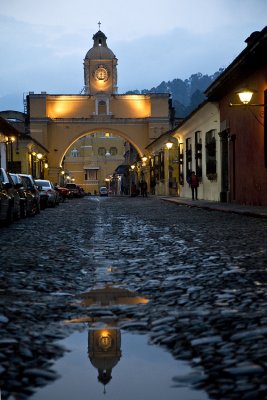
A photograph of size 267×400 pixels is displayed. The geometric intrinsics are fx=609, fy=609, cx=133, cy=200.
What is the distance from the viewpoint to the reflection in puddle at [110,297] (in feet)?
16.0

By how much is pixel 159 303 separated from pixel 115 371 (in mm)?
1823

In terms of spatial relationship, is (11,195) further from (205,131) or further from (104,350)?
(205,131)

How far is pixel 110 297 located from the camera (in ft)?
16.8

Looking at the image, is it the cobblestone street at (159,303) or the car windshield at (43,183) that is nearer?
the cobblestone street at (159,303)

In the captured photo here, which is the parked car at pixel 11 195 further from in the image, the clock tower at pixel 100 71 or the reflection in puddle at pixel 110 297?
the clock tower at pixel 100 71

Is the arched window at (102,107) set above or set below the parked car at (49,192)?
above

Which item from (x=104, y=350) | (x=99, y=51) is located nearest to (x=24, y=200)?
(x=104, y=350)

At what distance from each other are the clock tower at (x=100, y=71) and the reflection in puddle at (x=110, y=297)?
70.8m

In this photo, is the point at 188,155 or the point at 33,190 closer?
the point at 33,190

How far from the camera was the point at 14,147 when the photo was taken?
47.3m

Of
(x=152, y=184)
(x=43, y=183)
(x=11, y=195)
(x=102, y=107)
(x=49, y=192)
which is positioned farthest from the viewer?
(x=102, y=107)

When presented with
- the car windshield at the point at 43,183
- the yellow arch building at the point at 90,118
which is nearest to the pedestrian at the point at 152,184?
the yellow arch building at the point at 90,118

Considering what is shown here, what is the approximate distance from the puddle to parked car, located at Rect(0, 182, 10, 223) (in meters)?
11.5

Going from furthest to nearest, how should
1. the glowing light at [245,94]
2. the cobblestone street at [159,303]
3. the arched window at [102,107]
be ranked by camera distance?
the arched window at [102,107] < the glowing light at [245,94] < the cobblestone street at [159,303]
